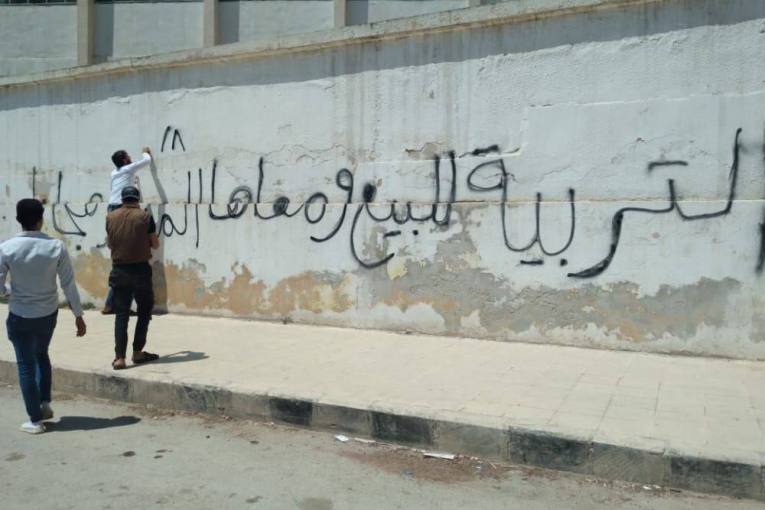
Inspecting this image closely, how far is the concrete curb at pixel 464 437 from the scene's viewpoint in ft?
12.9

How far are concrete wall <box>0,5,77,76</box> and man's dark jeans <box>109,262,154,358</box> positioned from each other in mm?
9883

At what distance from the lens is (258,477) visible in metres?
4.20

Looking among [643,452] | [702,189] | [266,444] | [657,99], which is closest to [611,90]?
[657,99]

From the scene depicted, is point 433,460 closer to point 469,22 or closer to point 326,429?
point 326,429

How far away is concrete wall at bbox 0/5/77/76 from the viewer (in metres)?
14.2

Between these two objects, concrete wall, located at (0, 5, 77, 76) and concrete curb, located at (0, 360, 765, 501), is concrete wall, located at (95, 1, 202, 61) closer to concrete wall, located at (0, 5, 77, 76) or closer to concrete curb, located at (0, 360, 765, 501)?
concrete wall, located at (0, 5, 77, 76)

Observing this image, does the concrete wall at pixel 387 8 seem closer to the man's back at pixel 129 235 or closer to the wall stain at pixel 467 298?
the wall stain at pixel 467 298

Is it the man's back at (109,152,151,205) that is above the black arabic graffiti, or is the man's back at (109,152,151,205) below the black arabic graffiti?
above

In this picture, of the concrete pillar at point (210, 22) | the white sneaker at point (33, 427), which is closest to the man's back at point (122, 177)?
the white sneaker at point (33, 427)

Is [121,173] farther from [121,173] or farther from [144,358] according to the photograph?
[144,358]

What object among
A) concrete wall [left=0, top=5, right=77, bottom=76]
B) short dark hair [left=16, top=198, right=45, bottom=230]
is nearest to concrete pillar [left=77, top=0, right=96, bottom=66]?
concrete wall [left=0, top=5, right=77, bottom=76]

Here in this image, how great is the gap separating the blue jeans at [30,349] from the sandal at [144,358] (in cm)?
130

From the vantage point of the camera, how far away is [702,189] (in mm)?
6133

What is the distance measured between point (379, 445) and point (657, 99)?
156 inches
